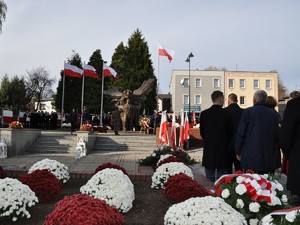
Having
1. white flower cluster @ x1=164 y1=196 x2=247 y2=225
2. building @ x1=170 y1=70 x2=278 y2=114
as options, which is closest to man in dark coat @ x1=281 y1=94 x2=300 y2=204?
white flower cluster @ x1=164 y1=196 x2=247 y2=225

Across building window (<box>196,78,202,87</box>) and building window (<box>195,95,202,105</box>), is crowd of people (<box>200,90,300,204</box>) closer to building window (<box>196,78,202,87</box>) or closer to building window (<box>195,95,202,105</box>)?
building window (<box>195,95,202,105</box>)

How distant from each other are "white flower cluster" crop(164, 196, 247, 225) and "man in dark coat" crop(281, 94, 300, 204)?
0.93m

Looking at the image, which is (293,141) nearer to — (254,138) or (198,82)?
(254,138)

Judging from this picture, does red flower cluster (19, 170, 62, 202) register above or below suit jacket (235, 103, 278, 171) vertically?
below

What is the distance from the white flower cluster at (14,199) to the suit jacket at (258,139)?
277cm

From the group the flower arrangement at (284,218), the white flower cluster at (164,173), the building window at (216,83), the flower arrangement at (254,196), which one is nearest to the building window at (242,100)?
the building window at (216,83)

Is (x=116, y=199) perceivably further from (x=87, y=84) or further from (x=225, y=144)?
(x=87, y=84)

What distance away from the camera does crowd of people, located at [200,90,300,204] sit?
146 inches

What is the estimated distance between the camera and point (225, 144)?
18.3ft

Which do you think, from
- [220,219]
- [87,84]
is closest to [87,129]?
[220,219]

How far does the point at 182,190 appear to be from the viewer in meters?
4.24

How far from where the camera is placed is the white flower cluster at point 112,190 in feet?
13.1

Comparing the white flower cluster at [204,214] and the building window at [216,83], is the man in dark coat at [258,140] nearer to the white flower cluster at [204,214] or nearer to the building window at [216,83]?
the white flower cluster at [204,214]

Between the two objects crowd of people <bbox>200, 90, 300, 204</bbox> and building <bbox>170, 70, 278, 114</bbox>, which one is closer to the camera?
crowd of people <bbox>200, 90, 300, 204</bbox>
